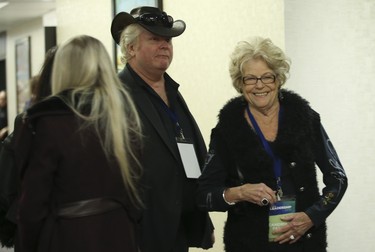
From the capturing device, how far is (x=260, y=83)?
2.53 m

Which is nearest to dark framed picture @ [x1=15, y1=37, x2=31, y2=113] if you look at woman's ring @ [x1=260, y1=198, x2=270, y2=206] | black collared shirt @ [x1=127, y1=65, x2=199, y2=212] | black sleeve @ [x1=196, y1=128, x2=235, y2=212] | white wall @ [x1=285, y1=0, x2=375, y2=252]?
white wall @ [x1=285, y1=0, x2=375, y2=252]

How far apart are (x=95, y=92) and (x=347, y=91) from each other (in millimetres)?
2166

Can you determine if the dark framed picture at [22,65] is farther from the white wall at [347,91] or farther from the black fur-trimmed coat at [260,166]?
the black fur-trimmed coat at [260,166]

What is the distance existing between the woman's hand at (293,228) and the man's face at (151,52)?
1.00 metres

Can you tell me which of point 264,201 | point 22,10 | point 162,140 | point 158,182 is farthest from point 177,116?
point 22,10

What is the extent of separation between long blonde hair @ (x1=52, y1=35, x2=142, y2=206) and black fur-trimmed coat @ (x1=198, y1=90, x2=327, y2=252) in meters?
0.49

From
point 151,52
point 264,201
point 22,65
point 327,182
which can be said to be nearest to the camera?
point 264,201

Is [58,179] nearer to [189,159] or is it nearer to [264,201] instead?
[264,201]

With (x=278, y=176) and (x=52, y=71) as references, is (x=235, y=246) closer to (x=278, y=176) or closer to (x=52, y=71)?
(x=278, y=176)

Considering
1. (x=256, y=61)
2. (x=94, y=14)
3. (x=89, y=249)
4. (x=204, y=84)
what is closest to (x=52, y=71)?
(x=89, y=249)

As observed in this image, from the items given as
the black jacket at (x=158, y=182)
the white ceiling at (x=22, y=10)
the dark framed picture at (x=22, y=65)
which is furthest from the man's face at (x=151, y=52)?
the dark framed picture at (x=22, y=65)

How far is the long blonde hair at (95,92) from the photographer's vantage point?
2.10 meters

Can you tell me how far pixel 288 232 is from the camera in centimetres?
241

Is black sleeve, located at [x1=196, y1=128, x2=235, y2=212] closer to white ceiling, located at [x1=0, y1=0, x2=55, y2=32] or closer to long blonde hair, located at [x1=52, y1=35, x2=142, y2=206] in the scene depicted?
long blonde hair, located at [x1=52, y1=35, x2=142, y2=206]
